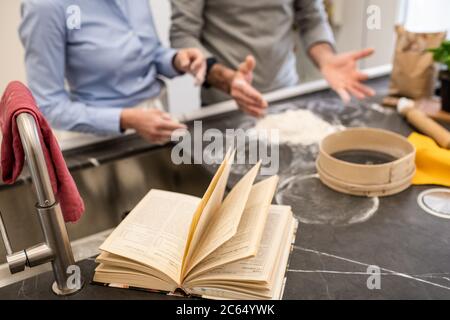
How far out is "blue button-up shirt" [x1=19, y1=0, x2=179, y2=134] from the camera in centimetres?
110

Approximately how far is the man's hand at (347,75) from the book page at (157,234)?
689 millimetres

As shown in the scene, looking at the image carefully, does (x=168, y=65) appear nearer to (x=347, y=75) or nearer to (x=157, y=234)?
(x=347, y=75)

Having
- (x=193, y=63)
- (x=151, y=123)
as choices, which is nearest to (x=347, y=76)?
(x=193, y=63)

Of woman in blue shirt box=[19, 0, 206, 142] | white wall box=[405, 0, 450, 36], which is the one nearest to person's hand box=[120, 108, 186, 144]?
woman in blue shirt box=[19, 0, 206, 142]

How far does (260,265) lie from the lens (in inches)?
29.5

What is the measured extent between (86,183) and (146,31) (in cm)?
50

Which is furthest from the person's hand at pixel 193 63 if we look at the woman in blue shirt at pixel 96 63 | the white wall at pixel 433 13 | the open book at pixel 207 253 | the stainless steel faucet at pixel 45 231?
the white wall at pixel 433 13

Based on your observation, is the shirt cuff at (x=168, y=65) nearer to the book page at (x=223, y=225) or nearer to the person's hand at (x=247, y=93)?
the person's hand at (x=247, y=93)

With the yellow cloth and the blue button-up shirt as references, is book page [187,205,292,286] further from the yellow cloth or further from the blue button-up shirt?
the blue button-up shirt

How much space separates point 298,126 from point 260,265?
2.11ft

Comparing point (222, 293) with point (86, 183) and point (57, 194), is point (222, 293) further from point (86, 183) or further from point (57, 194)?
point (86, 183)

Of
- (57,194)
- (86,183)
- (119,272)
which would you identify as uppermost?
(57,194)
